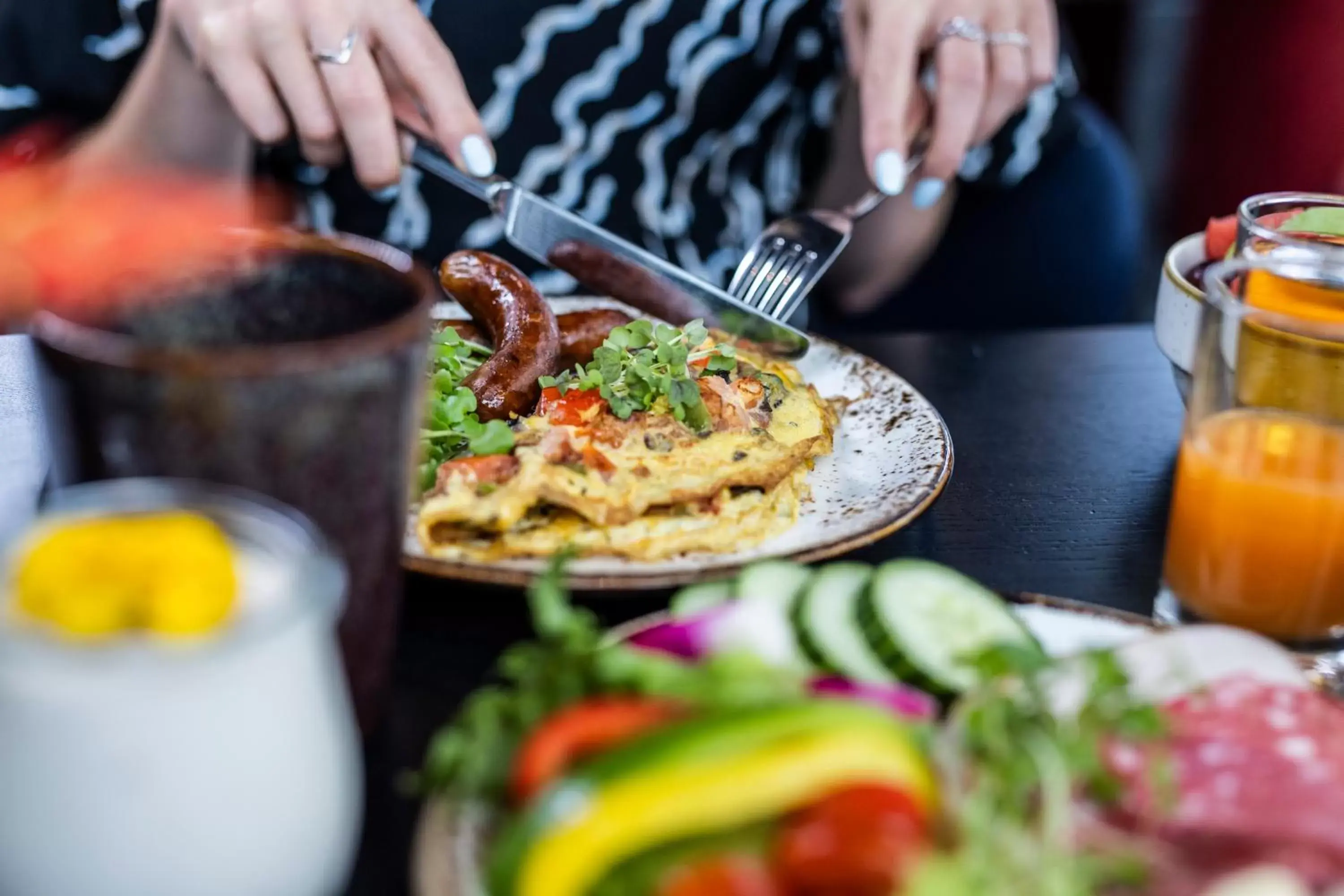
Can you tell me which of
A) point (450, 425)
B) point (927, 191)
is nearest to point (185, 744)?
point (450, 425)

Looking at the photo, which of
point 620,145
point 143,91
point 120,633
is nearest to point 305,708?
point 120,633

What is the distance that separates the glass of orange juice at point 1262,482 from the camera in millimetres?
1062

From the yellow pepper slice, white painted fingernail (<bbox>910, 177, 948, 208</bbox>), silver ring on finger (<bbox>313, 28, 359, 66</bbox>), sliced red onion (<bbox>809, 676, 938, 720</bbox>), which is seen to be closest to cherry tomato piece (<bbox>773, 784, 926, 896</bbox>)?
the yellow pepper slice

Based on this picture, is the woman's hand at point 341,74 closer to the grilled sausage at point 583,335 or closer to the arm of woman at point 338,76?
the arm of woman at point 338,76

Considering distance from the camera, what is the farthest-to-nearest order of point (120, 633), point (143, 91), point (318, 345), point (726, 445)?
point (143, 91) → point (726, 445) → point (318, 345) → point (120, 633)

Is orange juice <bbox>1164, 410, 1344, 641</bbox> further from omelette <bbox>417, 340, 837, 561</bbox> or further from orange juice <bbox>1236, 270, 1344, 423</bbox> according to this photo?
omelette <bbox>417, 340, 837, 561</bbox>

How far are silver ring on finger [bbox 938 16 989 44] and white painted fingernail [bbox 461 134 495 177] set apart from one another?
0.78 m

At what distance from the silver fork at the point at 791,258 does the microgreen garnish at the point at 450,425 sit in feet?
1.35

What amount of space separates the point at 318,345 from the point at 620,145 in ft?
5.67

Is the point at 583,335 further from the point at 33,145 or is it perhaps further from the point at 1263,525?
the point at 33,145

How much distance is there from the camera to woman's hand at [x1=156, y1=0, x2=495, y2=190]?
1.56 m

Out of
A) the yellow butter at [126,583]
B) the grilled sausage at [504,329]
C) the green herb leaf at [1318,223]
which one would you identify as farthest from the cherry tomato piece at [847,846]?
the green herb leaf at [1318,223]

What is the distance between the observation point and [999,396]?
1.72 metres

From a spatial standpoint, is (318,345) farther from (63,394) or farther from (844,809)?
(844,809)
